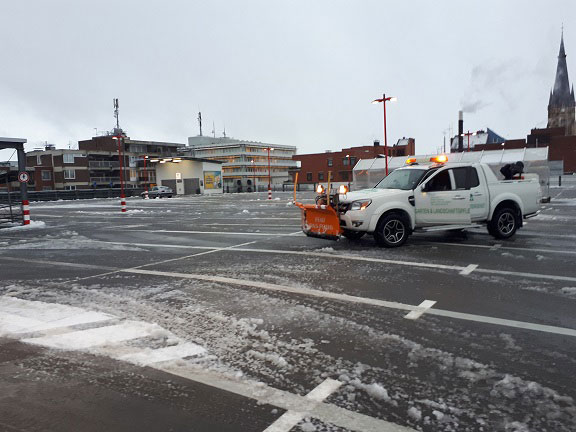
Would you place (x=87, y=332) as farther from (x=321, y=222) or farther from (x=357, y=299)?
(x=321, y=222)

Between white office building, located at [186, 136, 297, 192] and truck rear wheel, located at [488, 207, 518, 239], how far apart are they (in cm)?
9632

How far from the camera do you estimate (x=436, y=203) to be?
964cm

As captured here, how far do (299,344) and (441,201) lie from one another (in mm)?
6786

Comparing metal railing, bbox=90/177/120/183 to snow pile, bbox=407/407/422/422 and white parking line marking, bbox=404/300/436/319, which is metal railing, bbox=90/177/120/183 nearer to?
white parking line marking, bbox=404/300/436/319

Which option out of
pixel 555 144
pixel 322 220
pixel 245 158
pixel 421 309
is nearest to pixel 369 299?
pixel 421 309

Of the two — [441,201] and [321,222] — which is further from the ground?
[441,201]

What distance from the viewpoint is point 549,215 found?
632 inches

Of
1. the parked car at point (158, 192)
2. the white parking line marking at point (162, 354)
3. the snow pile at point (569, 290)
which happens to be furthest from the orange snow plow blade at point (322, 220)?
the parked car at point (158, 192)

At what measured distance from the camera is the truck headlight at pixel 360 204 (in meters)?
9.12

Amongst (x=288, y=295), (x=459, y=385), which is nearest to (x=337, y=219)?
(x=288, y=295)

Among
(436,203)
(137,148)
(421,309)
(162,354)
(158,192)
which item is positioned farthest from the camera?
(137,148)

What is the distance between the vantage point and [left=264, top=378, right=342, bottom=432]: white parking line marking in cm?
269

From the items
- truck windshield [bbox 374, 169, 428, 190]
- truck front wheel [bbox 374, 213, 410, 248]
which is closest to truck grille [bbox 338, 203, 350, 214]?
truck front wheel [bbox 374, 213, 410, 248]

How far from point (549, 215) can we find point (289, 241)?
11.2 m
